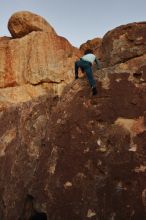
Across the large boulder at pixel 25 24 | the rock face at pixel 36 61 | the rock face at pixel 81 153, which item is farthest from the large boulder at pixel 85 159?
the large boulder at pixel 25 24

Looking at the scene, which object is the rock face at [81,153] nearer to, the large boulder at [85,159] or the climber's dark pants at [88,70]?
the large boulder at [85,159]

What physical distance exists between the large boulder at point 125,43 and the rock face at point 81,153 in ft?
4.00

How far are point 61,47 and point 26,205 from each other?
86.2 ft

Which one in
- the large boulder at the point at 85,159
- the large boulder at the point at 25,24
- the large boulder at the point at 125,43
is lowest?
the large boulder at the point at 85,159

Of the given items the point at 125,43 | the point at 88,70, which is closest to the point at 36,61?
the point at 125,43

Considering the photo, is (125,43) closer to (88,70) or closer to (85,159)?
(88,70)

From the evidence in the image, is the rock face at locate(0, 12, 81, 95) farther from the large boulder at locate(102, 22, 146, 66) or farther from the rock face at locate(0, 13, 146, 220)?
the rock face at locate(0, 13, 146, 220)

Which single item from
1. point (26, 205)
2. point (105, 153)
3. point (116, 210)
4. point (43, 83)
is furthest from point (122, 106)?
point (43, 83)

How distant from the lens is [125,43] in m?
18.6

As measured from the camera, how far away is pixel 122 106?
13422 mm

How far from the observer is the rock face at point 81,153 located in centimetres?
1200

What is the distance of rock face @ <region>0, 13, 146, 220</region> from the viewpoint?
12.0 m

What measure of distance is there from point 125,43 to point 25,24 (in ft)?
71.9

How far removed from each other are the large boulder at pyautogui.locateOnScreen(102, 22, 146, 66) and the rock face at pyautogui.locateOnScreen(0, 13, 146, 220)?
1.22 meters
